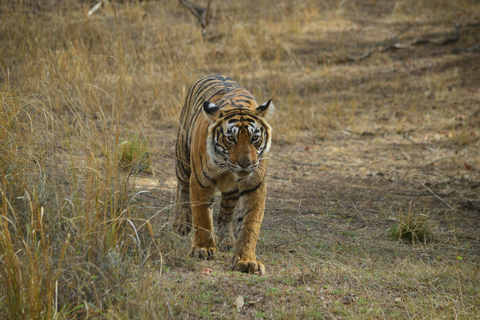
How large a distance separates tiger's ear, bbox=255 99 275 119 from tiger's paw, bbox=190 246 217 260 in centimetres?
114

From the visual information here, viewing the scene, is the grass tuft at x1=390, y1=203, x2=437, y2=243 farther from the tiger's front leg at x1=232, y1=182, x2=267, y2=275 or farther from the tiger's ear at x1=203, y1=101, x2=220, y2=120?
the tiger's ear at x1=203, y1=101, x2=220, y2=120

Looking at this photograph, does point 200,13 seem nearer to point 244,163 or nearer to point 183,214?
point 183,214

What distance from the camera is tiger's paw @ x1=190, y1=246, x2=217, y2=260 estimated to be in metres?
3.53

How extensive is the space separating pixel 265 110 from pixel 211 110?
43cm

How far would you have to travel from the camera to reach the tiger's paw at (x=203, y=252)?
3533 millimetres

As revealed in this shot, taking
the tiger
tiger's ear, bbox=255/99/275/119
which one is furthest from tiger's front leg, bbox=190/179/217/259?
tiger's ear, bbox=255/99/275/119

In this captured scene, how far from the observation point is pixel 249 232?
346cm

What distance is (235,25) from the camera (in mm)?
11523

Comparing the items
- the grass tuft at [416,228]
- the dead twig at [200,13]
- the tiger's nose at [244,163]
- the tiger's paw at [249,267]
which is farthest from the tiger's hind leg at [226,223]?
the dead twig at [200,13]

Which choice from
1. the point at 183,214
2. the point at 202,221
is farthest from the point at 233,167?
the point at 183,214

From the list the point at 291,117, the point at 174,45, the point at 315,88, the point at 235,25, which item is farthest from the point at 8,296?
the point at 235,25

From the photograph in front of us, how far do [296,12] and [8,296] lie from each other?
11680 mm

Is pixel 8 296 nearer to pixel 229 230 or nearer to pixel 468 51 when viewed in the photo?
pixel 229 230

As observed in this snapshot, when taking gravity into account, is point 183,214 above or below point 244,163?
below
